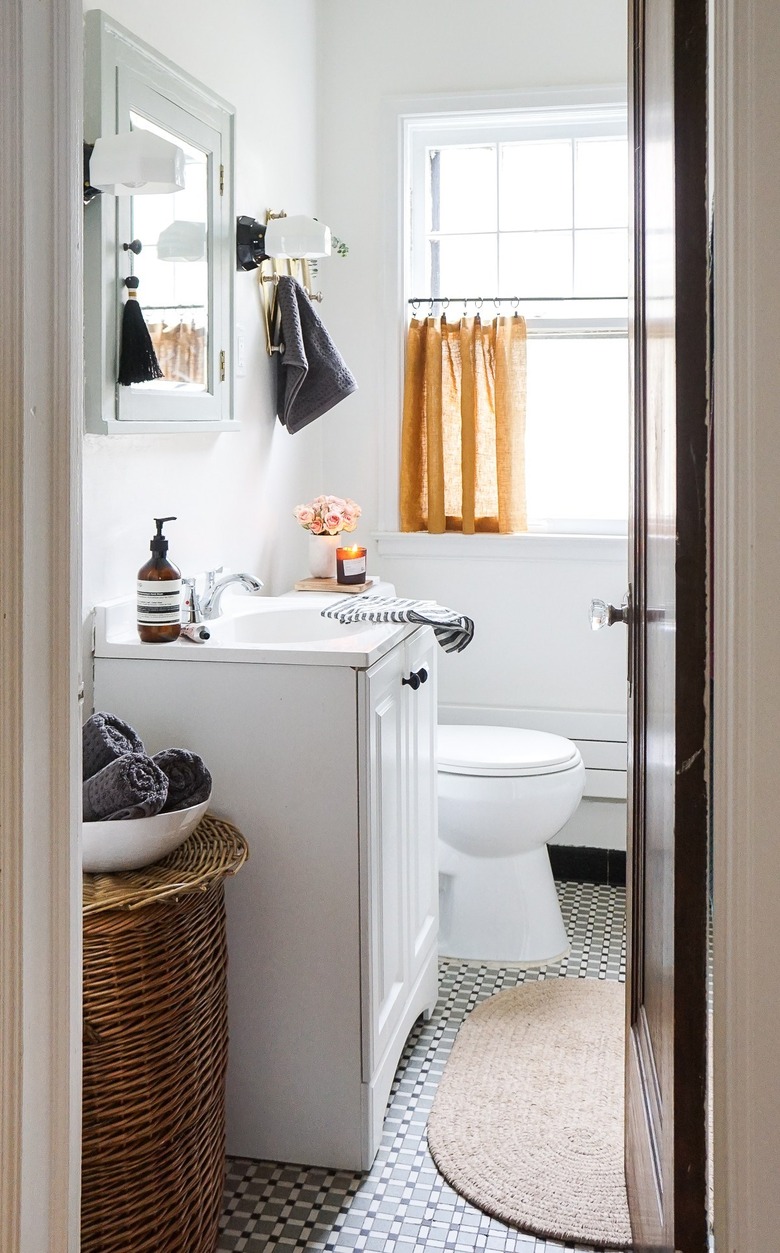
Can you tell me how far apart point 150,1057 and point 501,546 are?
2.07m

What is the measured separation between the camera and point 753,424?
0.82 meters

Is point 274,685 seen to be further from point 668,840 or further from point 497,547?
point 497,547

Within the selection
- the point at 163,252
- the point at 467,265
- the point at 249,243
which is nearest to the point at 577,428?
the point at 467,265

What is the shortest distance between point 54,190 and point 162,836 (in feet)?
2.94

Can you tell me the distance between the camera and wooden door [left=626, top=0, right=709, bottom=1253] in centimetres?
90

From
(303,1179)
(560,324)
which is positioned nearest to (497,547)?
(560,324)

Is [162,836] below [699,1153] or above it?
above

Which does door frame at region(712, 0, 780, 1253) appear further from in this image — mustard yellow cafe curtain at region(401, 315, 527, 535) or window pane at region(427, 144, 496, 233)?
window pane at region(427, 144, 496, 233)

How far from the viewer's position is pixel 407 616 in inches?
89.3

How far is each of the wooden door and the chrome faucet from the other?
42.1 inches

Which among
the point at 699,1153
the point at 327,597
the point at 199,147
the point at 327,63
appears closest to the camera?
the point at 699,1153

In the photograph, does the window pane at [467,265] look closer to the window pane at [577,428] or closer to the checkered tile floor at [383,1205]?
the window pane at [577,428]

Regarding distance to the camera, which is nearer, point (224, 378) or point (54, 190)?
point (54, 190)

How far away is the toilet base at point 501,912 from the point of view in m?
2.83
